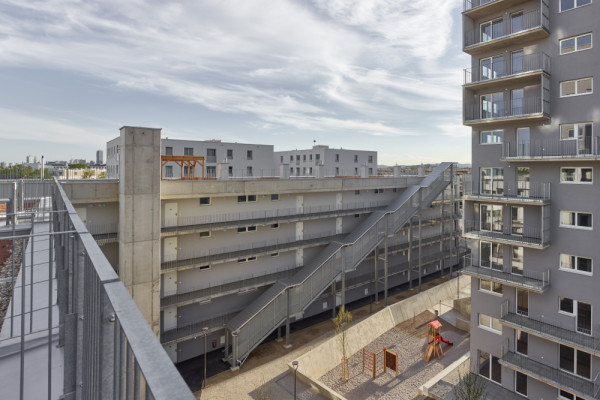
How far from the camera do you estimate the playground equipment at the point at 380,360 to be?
2144cm

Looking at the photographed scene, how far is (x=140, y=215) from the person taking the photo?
65.6 ft

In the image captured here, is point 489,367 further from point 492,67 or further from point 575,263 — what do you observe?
point 492,67

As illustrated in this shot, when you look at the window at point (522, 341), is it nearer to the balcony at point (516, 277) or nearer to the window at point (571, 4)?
the balcony at point (516, 277)

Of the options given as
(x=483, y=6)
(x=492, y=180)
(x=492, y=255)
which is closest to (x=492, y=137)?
(x=492, y=180)

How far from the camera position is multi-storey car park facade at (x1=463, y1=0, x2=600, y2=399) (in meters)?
16.1

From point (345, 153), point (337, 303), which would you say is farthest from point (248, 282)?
point (345, 153)

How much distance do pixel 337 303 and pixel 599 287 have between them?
66.2 feet

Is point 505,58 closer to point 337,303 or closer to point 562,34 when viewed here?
point 562,34

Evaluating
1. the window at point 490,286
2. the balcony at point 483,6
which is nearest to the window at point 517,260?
the window at point 490,286

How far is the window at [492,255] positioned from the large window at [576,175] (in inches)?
186

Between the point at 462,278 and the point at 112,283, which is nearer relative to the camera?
the point at 112,283

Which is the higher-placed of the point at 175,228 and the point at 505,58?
the point at 505,58

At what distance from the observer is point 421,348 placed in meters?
24.9

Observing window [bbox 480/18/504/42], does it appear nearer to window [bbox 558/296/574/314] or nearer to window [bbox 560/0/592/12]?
window [bbox 560/0/592/12]
